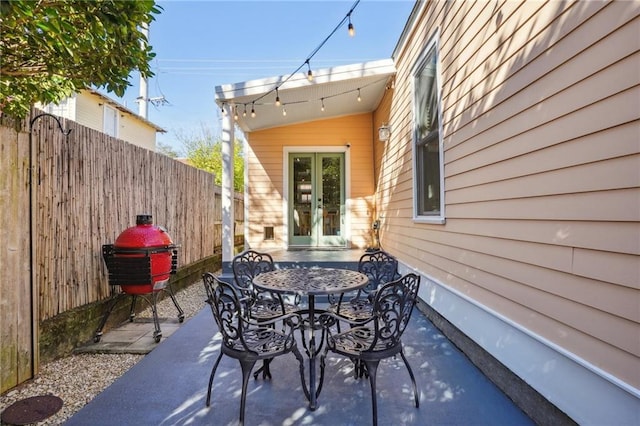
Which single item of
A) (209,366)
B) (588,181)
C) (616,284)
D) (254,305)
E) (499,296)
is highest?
(588,181)

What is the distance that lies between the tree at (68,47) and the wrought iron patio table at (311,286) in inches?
66.1

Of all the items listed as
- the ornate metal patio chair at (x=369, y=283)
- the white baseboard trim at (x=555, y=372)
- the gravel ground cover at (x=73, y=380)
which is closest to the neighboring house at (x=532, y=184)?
the white baseboard trim at (x=555, y=372)

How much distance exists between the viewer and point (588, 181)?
1584 millimetres

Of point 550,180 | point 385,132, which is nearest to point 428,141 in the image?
point 385,132

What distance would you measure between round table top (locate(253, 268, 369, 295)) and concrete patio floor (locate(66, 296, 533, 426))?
670mm

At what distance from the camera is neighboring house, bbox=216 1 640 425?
4.67 ft

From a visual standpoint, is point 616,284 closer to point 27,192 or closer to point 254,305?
point 254,305

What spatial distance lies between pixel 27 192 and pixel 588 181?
3.54 meters

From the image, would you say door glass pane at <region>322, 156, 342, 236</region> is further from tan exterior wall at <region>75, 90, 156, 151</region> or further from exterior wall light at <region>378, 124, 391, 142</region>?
tan exterior wall at <region>75, 90, 156, 151</region>

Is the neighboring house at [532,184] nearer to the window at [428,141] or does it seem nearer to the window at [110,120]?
the window at [428,141]

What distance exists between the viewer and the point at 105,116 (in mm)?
10000

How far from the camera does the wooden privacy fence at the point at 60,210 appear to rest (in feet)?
7.50

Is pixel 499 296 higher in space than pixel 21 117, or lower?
lower

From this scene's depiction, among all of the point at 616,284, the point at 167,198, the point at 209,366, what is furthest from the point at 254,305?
the point at 167,198
